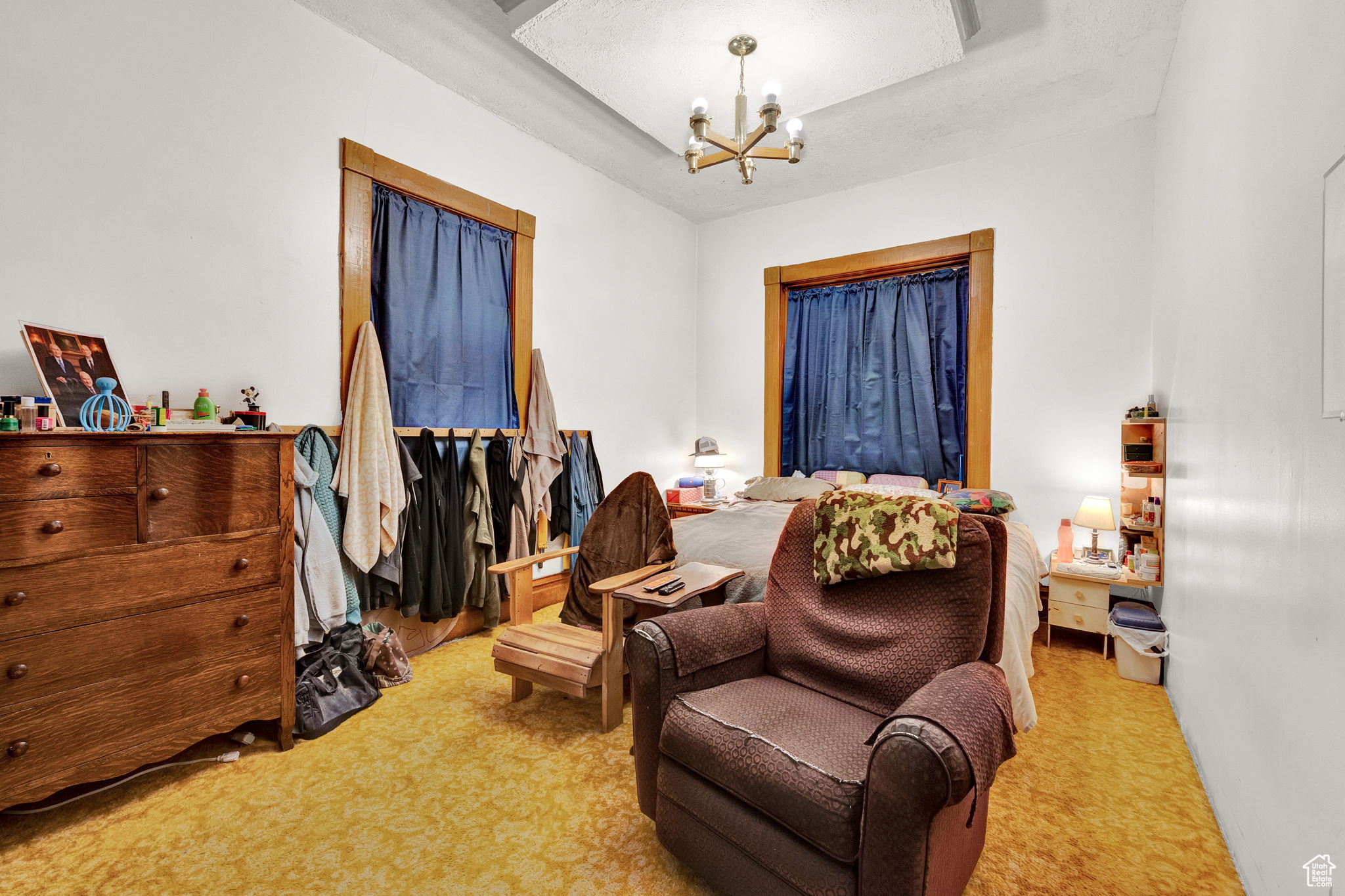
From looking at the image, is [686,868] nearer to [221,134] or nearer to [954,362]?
[221,134]

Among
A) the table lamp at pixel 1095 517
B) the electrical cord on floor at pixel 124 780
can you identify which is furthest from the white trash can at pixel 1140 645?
the electrical cord on floor at pixel 124 780

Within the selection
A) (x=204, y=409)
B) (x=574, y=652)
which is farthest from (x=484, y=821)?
(x=204, y=409)

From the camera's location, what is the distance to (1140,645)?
9.11 feet

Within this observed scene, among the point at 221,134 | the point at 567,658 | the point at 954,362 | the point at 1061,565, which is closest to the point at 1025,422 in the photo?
the point at 954,362

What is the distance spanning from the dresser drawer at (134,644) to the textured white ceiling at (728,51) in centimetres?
264

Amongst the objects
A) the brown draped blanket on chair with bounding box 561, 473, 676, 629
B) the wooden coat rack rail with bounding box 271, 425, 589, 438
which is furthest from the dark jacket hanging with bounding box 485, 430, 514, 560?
the brown draped blanket on chair with bounding box 561, 473, 676, 629

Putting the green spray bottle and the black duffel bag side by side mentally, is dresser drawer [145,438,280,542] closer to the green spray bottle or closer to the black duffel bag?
the green spray bottle

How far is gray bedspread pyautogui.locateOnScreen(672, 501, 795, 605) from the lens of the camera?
99.0 inches

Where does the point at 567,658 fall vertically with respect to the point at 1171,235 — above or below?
below

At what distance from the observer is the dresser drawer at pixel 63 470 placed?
1616 millimetres

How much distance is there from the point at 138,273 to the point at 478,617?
2.27m

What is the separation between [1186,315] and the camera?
2.46 m

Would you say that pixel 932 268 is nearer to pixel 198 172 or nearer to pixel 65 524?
pixel 198 172

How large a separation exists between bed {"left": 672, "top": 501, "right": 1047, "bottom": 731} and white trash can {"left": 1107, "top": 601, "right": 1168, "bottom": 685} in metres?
0.40
